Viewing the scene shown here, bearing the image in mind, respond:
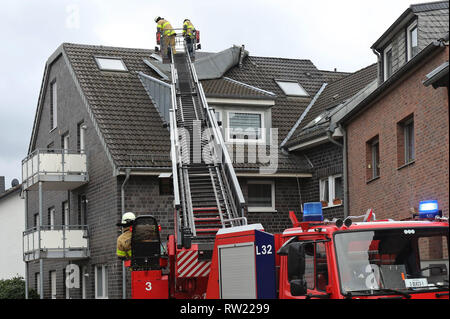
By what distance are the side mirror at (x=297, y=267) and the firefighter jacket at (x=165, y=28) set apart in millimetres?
19511

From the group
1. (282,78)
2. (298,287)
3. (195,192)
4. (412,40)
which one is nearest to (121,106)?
(282,78)

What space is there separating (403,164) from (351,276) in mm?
10185

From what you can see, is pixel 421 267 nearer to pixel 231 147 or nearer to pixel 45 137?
pixel 231 147

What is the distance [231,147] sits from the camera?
27.1 meters

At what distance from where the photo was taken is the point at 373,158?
2141 cm

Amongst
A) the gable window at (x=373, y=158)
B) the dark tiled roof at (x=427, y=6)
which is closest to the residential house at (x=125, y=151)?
the gable window at (x=373, y=158)

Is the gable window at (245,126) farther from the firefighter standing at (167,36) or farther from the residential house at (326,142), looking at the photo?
the firefighter standing at (167,36)

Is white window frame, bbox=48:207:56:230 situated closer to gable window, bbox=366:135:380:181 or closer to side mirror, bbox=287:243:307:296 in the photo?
gable window, bbox=366:135:380:181

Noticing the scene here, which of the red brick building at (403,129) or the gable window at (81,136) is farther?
the gable window at (81,136)

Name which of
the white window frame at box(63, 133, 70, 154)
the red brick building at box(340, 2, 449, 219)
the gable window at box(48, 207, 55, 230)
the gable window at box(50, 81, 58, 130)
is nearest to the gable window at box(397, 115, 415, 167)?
the red brick building at box(340, 2, 449, 219)

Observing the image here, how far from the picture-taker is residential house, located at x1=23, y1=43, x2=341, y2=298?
25609 millimetres

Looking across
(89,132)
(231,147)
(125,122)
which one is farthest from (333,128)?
(89,132)

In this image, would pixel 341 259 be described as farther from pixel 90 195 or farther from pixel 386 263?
pixel 90 195

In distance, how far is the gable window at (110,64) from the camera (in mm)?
29391
